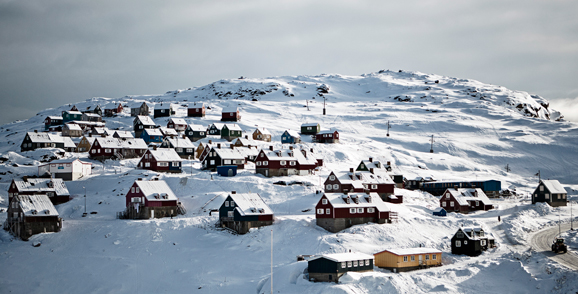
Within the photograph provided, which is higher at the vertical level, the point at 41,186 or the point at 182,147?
the point at 182,147

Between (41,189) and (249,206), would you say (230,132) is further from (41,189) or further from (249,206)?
(249,206)

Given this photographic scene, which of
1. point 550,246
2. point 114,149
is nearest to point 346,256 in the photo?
point 550,246

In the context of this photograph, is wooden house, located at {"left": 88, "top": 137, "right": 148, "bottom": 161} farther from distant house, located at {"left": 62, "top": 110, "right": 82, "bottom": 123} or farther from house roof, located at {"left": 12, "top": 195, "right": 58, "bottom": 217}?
distant house, located at {"left": 62, "top": 110, "right": 82, "bottom": 123}

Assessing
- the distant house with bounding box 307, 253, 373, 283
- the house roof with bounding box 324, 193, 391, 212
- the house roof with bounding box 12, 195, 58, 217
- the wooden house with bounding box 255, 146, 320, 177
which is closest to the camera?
the distant house with bounding box 307, 253, 373, 283

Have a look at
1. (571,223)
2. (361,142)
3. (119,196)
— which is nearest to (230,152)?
(119,196)

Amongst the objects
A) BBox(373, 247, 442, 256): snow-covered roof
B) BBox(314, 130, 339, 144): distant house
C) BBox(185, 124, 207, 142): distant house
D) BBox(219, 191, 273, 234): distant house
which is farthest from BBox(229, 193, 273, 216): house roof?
BBox(314, 130, 339, 144): distant house

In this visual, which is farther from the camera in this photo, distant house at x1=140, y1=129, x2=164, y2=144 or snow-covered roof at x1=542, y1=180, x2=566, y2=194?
distant house at x1=140, y1=129, x2=164, y2=144

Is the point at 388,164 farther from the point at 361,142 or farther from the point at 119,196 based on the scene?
the point at 119,196

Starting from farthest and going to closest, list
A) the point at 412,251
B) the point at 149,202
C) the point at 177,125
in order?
the point at 177,125 < the point at 149,202 < the point at 412,251
